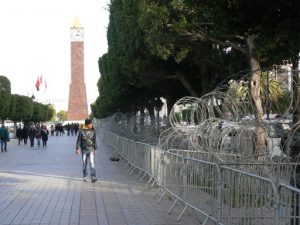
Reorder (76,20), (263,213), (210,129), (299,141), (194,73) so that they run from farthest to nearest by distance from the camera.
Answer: (76,20), (194,73), (210,129), (299,141), (263,213)

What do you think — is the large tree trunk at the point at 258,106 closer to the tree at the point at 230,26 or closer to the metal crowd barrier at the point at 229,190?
the tree at the point at 230,26

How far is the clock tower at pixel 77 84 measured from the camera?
116938 millimetres

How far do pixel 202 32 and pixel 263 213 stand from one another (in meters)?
9.55

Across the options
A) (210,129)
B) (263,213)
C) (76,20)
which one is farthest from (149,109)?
(76,20)

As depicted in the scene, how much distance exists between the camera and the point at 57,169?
2144 centimetres

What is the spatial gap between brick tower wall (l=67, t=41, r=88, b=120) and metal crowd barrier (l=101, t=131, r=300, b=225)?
104237mm

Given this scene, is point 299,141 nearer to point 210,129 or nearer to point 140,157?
point 210,129

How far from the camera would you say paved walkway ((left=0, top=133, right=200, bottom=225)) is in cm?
1046

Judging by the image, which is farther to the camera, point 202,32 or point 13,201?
point 202,32

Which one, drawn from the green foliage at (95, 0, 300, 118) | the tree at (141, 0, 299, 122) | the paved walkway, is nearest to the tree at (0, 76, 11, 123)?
the green foliage at (95, 0, 300, 118)

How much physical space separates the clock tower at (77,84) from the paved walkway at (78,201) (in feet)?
322

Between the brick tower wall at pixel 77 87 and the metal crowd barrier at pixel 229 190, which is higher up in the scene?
the brick tower wall at pixel 77 87

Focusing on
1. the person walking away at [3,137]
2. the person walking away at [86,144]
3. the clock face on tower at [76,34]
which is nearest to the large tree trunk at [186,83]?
the person walking away at [86,144]

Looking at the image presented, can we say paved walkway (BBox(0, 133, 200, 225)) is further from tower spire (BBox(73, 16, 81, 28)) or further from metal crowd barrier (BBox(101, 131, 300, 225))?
tower spire (BBox(73, 16, 81, 28))
